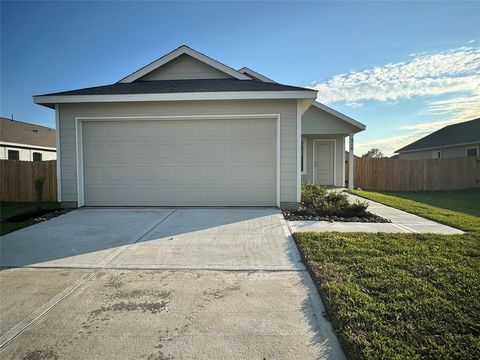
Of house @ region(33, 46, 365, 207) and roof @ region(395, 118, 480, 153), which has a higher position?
roof @ region(395, 118, 480, 153)

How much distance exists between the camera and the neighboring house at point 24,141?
16.6m

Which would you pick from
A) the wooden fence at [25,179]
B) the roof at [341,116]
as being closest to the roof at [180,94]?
the wooden fence at [25,179]

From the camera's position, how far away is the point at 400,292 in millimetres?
2814

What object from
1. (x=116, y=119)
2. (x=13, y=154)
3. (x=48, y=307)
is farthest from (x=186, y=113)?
(x=13, y=154)

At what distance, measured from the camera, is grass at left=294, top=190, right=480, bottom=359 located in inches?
80.0

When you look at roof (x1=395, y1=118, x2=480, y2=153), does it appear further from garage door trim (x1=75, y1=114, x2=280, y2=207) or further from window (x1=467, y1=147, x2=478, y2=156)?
garage door trim (x1=75, y1=114, x2=280, y2=207)

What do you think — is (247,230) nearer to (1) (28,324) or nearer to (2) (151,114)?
(1) (28,324)

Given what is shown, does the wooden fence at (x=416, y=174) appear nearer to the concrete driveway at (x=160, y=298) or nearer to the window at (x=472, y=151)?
the window at (x=472, y=151)

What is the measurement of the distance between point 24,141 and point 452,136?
3227 centimetres

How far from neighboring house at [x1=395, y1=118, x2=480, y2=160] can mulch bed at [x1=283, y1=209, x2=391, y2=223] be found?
57.9ft

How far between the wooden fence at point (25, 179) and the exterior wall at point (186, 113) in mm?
3894

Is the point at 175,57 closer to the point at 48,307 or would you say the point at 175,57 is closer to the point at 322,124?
the point at 322,124

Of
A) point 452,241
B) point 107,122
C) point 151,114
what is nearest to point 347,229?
point 452,241

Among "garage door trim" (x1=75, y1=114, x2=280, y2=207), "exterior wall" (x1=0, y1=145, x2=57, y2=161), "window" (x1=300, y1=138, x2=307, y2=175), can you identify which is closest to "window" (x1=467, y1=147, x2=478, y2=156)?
"window" (x1=300, y1=138, x2=307, y2=175)
